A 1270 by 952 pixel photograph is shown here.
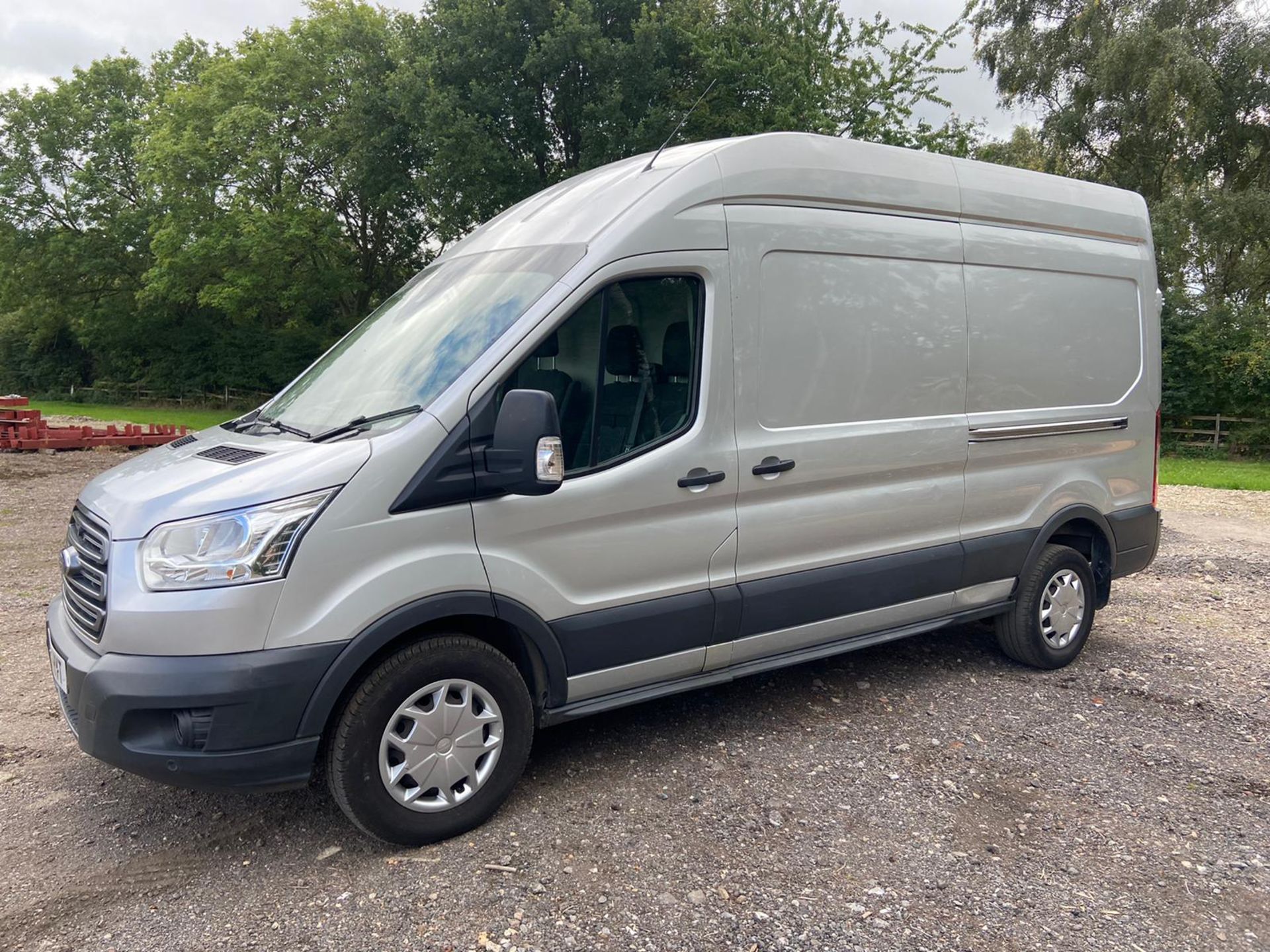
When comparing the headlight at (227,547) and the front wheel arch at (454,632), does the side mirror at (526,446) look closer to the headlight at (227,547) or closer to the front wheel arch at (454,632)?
the front wheel arch at (454,632)

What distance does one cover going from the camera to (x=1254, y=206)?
24.7m

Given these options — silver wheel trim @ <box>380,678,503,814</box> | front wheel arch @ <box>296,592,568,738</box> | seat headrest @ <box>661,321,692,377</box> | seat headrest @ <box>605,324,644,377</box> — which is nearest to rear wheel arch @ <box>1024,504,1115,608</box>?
seat headrest @ <box>661,321,692,377</box>

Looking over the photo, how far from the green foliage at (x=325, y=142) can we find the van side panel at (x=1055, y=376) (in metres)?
17.1

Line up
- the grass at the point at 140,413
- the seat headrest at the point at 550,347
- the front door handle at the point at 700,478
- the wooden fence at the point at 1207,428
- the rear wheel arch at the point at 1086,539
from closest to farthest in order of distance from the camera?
the seat headrest at the point at 550,347
the front door handle at the point at 700,478
the rear wheel arch at the point at 1086,539
the wooden fence at the point at 1207,428
the grass at the point at 140,413

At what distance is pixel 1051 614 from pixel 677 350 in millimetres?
2970

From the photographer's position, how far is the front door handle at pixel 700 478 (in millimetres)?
3895

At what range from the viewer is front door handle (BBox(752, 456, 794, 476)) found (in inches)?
162

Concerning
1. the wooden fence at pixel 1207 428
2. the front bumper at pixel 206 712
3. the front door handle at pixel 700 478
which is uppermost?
the front door handle at pixel 700 478

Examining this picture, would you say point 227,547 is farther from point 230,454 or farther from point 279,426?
point 279,426

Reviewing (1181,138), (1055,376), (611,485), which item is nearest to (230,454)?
(611,485)

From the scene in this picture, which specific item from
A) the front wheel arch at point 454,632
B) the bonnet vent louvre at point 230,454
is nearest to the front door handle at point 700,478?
the front wheel arch at point 454,632

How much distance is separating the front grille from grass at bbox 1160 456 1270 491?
54.5ft

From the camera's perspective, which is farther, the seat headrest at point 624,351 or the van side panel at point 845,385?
the van side panel at point 845,385

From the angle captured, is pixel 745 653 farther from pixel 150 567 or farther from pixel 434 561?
pixel 150 567
